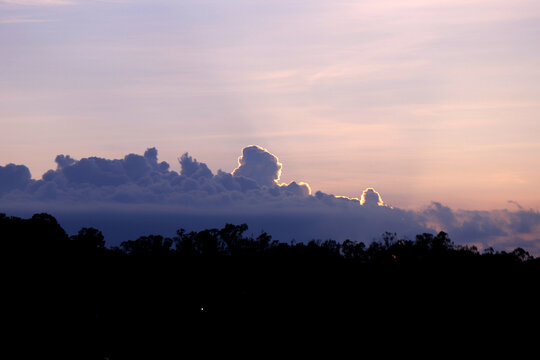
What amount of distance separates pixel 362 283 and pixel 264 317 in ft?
55.7

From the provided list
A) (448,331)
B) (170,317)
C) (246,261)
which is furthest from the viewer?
(246,261)

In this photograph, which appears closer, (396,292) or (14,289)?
(14,289)

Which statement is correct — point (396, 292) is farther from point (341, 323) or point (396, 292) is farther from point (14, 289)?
point (14, 289)

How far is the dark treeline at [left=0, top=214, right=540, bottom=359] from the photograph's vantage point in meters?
86.5

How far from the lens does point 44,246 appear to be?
105375 millimetres

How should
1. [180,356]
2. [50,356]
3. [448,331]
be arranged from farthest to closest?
[448,331], [180,356], [50,356]

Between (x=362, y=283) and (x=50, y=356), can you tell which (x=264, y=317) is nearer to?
(x=362, y=283)

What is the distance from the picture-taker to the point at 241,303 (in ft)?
352

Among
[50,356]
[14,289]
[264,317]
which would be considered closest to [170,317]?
[264,317]

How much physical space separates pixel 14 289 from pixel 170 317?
1736 cm

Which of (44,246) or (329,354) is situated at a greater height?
(44,246)

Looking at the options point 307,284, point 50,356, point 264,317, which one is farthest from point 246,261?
point 50,356

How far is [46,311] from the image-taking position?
285 ft

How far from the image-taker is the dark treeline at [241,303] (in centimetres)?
8650
